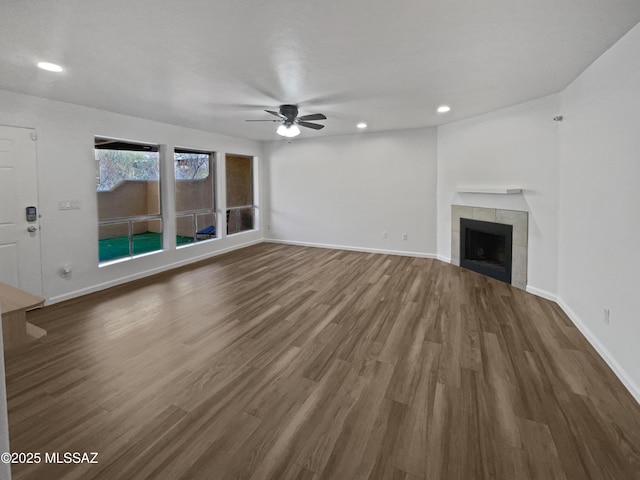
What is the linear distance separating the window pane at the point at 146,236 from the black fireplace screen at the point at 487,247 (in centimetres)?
670

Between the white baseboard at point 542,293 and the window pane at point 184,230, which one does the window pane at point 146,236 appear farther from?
the white baseboard at point 542,293

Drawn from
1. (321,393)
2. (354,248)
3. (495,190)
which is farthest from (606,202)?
(354,248)

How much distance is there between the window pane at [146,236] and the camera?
7875mm

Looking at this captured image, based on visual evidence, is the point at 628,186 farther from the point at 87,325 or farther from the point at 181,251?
the point at 181,251

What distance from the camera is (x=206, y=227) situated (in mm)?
7445

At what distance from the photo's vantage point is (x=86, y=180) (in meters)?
4.49

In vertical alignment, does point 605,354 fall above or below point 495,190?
below

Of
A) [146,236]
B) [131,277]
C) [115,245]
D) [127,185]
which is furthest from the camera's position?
[146,236]

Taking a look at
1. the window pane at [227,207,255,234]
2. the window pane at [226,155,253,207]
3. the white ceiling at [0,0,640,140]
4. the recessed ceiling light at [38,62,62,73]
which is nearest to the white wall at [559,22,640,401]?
the white ceiling at [0,0,640,140]

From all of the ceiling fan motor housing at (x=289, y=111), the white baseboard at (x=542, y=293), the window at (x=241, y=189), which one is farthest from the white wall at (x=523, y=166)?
the window at (x=241, y=189)

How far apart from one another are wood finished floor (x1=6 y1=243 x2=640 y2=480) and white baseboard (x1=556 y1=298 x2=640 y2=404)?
52 mm

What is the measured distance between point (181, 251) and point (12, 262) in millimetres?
2509

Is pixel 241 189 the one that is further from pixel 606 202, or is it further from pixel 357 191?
pixel 606 202

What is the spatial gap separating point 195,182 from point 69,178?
130 inches
